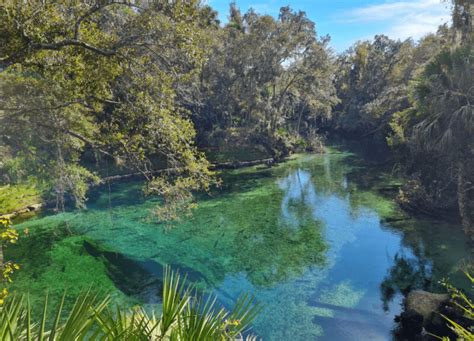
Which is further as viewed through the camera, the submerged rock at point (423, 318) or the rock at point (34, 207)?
the rock at point (34, 207)

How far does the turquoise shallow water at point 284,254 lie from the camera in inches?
389

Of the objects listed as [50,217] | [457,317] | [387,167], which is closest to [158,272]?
[457,317]

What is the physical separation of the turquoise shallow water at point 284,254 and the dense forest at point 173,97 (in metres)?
1.78

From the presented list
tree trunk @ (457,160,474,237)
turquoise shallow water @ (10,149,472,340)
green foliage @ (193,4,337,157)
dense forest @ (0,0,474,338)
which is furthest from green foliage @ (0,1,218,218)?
green foliage @ (193,4,337,157)

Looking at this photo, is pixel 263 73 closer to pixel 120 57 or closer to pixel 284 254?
pixel 284 254

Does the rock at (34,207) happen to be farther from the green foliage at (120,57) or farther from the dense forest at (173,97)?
the green foliage at (120,57)

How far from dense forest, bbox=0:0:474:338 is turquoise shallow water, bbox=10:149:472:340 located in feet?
5.85

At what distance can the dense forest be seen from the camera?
7.64 meters

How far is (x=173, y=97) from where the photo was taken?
15.0 meters

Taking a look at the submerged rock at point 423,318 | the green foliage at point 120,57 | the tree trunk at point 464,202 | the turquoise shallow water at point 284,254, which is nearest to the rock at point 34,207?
the turquoise shallow water at point 284,254

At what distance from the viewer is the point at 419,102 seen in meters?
15.5

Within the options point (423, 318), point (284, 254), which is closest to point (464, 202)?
point (423, 318)

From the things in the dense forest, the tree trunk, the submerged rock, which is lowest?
the submerged rock

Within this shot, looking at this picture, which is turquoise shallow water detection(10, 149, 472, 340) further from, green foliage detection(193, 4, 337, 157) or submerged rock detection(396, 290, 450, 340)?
green foliage detection(193, 4, 337, 157)
